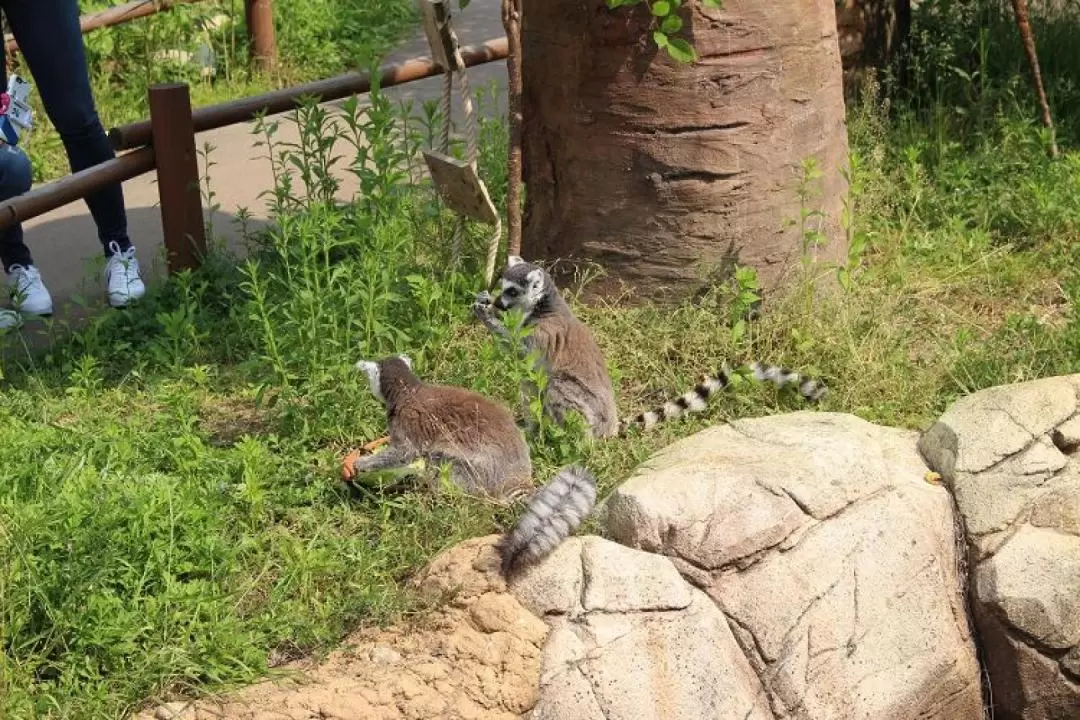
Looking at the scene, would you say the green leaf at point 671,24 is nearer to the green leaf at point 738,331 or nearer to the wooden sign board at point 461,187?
the wooden sign board at point 461,187

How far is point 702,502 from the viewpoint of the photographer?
384 centimetres

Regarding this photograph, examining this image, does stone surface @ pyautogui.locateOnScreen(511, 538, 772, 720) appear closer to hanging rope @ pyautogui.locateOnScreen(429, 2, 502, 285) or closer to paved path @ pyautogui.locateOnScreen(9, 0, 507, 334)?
hanging rope @ pyautogui.locateOnScreen(429, 2, 502, 285)

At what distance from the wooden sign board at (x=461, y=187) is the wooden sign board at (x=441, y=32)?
1.20 ft

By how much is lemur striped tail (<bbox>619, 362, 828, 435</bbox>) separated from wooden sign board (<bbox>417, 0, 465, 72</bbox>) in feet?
4.92

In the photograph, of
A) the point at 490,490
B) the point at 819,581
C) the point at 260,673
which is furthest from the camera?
the point at 490,490

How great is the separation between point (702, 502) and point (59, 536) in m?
1.80

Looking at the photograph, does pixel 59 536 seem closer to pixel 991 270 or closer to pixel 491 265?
pixel 491 265

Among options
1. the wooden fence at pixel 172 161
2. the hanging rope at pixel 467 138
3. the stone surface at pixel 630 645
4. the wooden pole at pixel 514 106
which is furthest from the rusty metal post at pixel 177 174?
the stone surface at pixel 630 645

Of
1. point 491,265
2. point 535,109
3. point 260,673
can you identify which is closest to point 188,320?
point 491,265

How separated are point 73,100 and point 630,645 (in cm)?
364

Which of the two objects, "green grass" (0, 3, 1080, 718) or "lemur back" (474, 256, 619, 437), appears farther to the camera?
"lemur back" (474, 256, 619, 437)

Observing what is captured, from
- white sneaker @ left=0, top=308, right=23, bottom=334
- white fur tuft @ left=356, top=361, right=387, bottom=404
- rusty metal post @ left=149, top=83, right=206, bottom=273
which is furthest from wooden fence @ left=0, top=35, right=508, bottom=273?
white fur tuft @ left=356, top=361, right=387, bottom=404

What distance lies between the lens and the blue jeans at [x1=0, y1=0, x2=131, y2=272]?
5.52 meters

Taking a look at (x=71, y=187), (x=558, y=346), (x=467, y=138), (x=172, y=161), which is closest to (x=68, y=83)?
(x=71, y=187)
